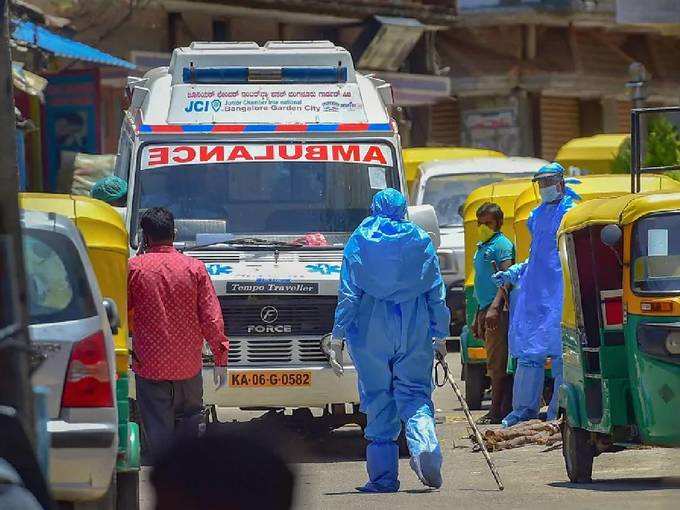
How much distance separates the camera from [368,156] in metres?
13.1

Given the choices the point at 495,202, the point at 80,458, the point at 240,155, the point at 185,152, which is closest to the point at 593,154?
the point at 495,202

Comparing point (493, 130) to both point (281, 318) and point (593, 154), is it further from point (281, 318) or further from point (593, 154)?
point (281, 318)

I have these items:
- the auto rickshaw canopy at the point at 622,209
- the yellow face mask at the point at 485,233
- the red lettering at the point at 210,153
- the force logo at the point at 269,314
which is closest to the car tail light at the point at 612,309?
the auto rickshaw canopy at the point at 622,209

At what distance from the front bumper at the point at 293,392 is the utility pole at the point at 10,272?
24.2 ft

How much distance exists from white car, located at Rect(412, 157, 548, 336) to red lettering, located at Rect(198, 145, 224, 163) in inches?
316

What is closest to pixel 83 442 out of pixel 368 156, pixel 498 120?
pixel 368 156

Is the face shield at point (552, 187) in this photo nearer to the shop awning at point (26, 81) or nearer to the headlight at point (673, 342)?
the headlight at point (673, 342)

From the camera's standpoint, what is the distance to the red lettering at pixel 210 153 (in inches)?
511

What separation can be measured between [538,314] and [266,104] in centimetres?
239

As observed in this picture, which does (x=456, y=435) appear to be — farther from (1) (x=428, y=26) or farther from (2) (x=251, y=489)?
(1) (x=428, y=26)

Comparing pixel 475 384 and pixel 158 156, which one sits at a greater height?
pixel 158 156

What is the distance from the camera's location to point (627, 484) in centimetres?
1008

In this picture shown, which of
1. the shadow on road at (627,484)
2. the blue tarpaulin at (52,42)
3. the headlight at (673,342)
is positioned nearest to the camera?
the headlight at (673,342)

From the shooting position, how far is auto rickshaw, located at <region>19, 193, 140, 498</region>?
864 centimetres
